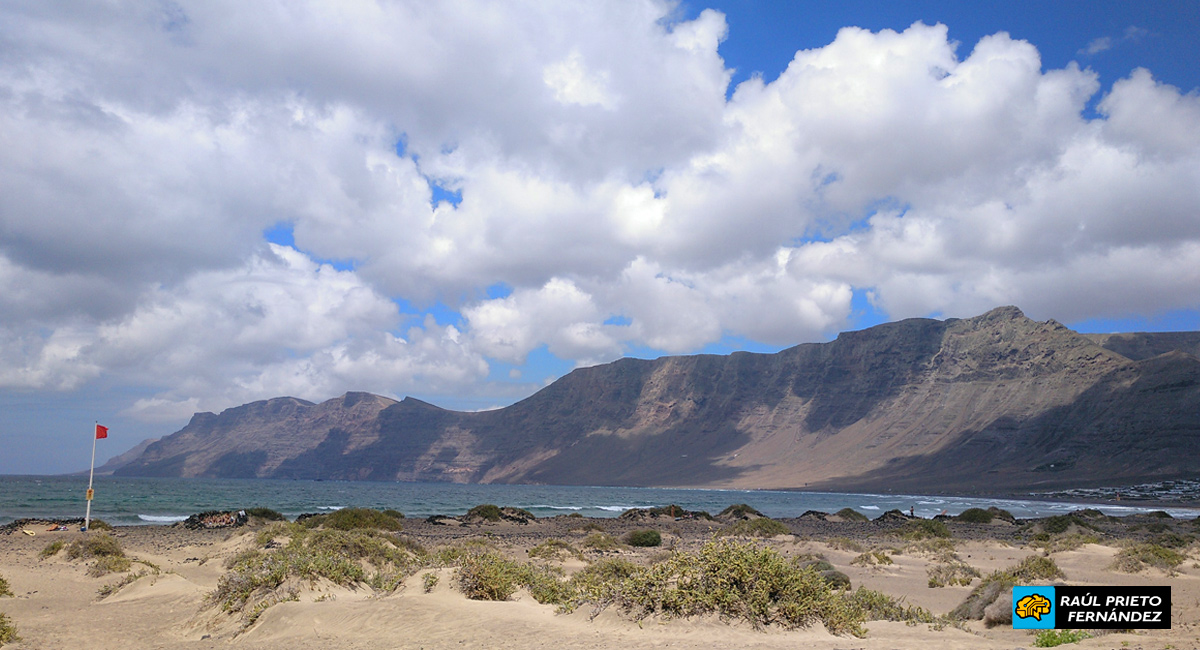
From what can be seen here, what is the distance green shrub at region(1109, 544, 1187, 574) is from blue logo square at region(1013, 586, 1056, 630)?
12.0 meters

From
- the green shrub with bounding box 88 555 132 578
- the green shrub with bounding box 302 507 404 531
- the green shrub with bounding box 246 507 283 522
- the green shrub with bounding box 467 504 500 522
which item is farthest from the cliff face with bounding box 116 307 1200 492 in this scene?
the green shrub with bounding box 88 555 132 578

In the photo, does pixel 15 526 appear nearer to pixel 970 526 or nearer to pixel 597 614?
pixel 597 614

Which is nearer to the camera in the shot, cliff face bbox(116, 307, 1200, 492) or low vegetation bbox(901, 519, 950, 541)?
low vegetation bbox(901, 519, 950, 541)

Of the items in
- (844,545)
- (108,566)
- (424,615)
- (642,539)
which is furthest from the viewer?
(642,539)

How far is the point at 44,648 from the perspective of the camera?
1073 cm

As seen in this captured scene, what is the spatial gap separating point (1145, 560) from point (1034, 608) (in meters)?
14.0

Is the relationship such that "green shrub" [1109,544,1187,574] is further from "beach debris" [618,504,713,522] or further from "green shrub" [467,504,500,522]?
"green shrub" [467,504,500,522]

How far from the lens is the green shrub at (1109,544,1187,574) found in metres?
18.8

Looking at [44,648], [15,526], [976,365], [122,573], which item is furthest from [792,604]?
[976,365]

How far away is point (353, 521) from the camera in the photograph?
100 feet

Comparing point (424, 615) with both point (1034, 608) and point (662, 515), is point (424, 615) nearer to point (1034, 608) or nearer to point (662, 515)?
point (1034, 608)

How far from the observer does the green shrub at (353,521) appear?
30167 mm

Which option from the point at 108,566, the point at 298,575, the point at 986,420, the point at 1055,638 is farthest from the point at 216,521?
the point at 986,420

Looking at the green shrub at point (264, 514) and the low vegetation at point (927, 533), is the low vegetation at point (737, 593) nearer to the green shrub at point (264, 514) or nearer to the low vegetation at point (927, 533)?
the low vegetation at point (927, 533)
